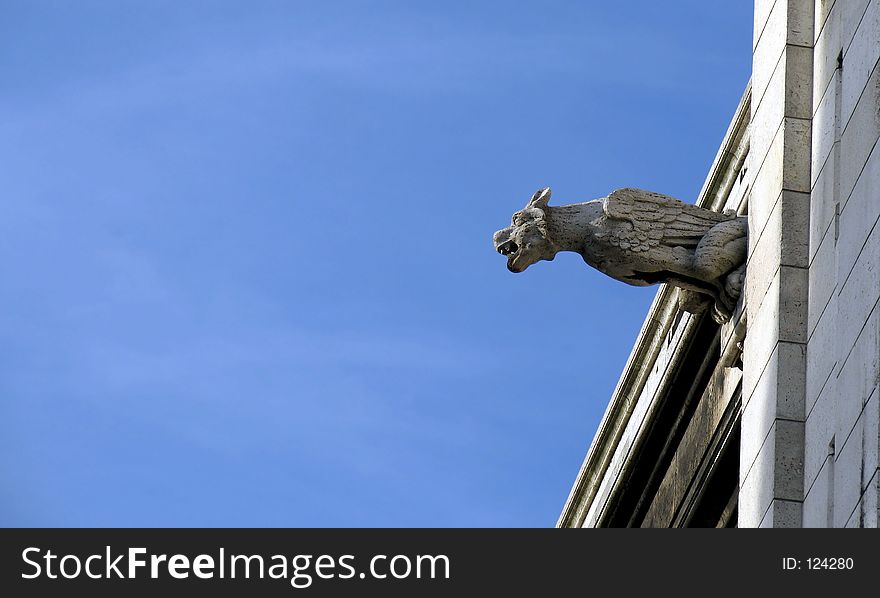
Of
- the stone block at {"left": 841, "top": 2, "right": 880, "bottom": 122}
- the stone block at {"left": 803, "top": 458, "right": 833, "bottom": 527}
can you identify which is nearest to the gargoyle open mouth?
the stone block at {"left": 841, "top": 2, "right": 880, "bottom": 122}

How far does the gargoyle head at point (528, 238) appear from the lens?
69.4ft

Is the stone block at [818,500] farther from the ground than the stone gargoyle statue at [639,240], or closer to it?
closer to it

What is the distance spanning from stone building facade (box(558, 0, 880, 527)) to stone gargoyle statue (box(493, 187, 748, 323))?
355mm

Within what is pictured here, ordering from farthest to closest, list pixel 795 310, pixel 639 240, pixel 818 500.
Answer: pixel 639 240 → pixel 795 310 → pixel 818 500

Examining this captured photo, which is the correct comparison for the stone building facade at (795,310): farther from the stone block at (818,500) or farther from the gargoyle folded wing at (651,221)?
the gargoyle folded wing at (651,221)

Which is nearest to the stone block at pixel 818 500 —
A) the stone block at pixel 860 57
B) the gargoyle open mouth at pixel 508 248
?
the stone block at pixel 860 57

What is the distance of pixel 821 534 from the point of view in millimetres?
17094

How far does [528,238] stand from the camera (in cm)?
2116

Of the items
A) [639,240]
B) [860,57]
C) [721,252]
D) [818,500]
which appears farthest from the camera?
[639,240]

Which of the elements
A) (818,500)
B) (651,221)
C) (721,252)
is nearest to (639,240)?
(651,221)

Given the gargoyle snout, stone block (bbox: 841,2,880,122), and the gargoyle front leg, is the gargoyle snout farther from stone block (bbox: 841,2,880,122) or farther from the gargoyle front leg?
stone block (bbox: 841,2,880,122)

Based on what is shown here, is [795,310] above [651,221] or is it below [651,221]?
below

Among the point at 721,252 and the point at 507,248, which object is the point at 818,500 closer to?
the point at 721,252

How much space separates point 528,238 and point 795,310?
2.63 meters
